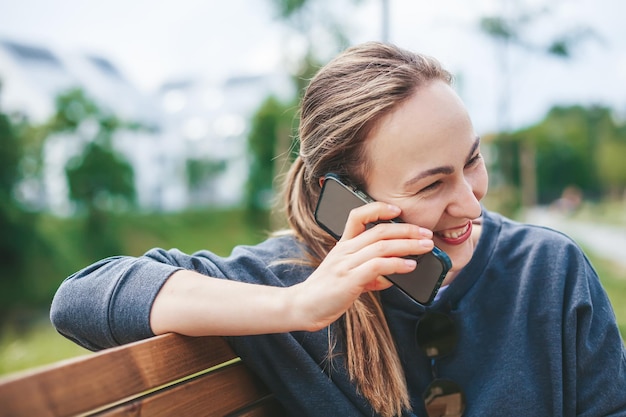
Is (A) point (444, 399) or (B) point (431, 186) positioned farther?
(A) point (444, 399)

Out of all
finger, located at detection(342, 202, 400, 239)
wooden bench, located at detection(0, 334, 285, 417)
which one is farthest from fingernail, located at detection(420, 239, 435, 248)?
wooden bench, located at detection(0, 334, 285, 417)

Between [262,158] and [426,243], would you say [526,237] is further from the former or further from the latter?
[262,158]

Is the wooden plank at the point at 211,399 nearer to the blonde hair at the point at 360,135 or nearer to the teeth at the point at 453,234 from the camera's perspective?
the blonde hair at the point at 360,135

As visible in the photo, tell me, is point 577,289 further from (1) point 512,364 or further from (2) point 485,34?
(2) point 485,34

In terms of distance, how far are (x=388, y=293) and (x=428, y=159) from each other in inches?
16.9

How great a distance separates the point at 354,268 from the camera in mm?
1216

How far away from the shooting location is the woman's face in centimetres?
142

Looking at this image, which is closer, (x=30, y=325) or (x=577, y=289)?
(x=577, y=289)

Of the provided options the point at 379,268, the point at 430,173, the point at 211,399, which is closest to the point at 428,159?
the point at 430,173

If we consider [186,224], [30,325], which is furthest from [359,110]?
[186,224]

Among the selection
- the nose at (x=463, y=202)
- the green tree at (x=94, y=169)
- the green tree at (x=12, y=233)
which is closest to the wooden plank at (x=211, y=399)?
the nose at (x=463, y=202)

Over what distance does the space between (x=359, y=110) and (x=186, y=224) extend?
16.8 m

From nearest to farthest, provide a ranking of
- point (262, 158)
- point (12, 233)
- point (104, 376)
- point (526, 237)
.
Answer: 1. point (104, 376)
2. point (526, 237)
3. point (12, 233)
4. point (262, 158)

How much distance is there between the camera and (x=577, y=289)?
159 centimetres
